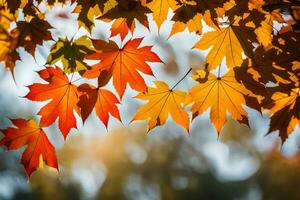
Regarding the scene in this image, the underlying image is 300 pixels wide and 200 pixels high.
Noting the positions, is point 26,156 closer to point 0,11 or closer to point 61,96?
point 61,96

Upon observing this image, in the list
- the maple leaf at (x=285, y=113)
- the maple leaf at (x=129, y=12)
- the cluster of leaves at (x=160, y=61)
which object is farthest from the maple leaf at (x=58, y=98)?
the maple leaf at (x=285, y=113)

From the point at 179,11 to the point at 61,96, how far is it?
0.60m

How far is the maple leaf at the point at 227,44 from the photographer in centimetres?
129

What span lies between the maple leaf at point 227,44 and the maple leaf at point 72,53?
0.43 meters

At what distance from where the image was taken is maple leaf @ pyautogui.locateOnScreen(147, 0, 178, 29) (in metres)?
1.33

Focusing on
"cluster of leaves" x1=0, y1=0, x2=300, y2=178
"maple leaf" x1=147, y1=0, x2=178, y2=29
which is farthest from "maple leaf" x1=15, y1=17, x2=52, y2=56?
"maple leaf" x1=147, y1=0, x2=178, y2=29

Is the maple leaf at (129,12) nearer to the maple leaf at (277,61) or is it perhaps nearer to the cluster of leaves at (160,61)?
the cluster of leaves at (160,61)

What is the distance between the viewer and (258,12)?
1.27 metres

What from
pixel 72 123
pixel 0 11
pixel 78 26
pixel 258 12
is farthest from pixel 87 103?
pixel 258 12

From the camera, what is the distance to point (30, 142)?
1.49m

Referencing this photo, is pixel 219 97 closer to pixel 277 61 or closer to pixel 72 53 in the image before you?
pixel 277 61

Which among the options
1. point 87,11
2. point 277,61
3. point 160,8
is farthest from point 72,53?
point 277,61

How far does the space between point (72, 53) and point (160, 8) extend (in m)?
0.39

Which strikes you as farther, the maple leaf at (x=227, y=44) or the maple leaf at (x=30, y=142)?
the maple leaf at (x=30, y=142)
